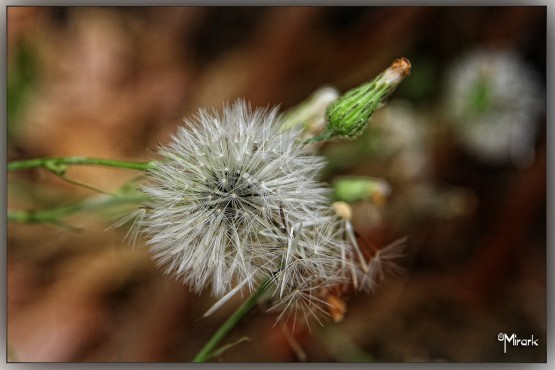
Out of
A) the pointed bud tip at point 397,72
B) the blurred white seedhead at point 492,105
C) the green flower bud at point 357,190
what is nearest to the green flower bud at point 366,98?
the pointed bud tip at point 397,72

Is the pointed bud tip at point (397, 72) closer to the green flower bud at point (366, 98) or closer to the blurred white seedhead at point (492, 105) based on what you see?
the green flower bud at point (366, 98)

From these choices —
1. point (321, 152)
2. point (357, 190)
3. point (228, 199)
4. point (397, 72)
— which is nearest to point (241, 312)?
point (228, 199)

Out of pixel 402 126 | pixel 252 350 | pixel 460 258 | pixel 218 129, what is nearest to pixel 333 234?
pixel 218 129

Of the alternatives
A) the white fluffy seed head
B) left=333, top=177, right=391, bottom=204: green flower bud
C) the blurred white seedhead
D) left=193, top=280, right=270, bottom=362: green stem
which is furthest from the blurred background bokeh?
the white fluffy seed head

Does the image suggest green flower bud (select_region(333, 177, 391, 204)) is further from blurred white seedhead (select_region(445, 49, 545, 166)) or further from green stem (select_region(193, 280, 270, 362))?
blurred white seedhead (select_region(445, 49, 545, 166))

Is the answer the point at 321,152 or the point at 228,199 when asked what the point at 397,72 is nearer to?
the point at 228,199

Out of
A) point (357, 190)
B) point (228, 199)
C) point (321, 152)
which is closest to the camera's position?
point (228, 199)
